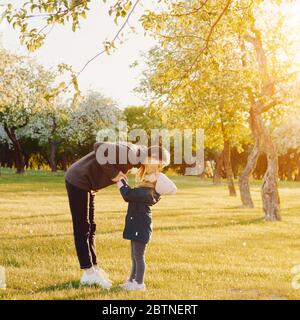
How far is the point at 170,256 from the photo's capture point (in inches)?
533

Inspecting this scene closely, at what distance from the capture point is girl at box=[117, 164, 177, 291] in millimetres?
9172

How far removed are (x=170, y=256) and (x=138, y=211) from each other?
4.54 metres

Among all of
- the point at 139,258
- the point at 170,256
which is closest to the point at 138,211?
the point at 139,258

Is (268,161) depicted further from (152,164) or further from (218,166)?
(218,166)

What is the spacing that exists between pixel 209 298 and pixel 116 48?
4490mm

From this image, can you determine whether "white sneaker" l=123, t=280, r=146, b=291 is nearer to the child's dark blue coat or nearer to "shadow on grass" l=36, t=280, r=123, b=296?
"shadow on grass" l=36, t=280, r=123, b=296

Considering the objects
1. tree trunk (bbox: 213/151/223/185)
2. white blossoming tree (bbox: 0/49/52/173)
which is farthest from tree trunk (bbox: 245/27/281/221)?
tree trunk (bbox: 213/151/223/185)

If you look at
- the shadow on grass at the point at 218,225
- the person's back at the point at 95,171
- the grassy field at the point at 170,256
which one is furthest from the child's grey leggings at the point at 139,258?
the shadow on grass at the point at 218,225

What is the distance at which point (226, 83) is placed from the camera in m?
27.1

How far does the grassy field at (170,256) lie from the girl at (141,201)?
0.72 metres

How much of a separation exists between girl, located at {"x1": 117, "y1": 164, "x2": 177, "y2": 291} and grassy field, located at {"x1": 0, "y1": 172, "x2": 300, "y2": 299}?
72 centimetres

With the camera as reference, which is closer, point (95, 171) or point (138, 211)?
point (138, 211)

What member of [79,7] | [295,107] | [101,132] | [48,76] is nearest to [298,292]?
[79,7]

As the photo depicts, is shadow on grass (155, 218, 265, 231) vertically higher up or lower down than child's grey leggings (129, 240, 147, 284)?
lower down
